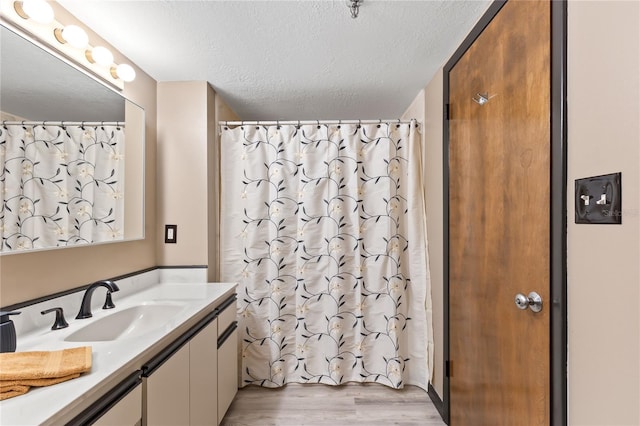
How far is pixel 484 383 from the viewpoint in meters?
1.35

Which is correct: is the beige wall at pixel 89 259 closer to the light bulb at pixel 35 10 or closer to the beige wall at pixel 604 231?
the light bulb at pixel 35 10

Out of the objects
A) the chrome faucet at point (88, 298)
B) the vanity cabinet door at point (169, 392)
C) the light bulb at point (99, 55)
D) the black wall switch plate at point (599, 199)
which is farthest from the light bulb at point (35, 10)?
the black wall switch plate at point (599, 199)

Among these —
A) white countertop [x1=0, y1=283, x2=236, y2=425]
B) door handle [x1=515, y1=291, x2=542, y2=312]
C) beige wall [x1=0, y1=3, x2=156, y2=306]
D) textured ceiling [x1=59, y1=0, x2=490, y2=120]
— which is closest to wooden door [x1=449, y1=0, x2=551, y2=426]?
door handle [x1=515, y1=291, x2=542, y2=312]

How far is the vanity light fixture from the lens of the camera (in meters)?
1.16

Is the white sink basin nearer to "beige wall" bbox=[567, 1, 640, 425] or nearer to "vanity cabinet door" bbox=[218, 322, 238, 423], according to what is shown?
"vanity cabinet door" bbox=[218, 322, 238, 423]

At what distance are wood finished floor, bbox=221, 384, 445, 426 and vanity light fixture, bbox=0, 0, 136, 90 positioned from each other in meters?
2.19

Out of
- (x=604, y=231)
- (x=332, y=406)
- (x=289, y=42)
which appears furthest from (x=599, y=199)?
(x=332, y=406)

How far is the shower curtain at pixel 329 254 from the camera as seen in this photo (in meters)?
2.12

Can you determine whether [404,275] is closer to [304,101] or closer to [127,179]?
[304,101]

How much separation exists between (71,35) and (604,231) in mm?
2168

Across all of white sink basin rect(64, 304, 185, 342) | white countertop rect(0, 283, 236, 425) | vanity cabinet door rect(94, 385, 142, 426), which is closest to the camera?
white countertop rect(0, 283, 236, 425)

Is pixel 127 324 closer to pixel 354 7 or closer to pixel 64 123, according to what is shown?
pixel 64 123

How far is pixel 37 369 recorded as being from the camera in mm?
774

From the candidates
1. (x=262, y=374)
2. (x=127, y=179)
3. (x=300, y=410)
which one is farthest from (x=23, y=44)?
(x=300, y=410)
